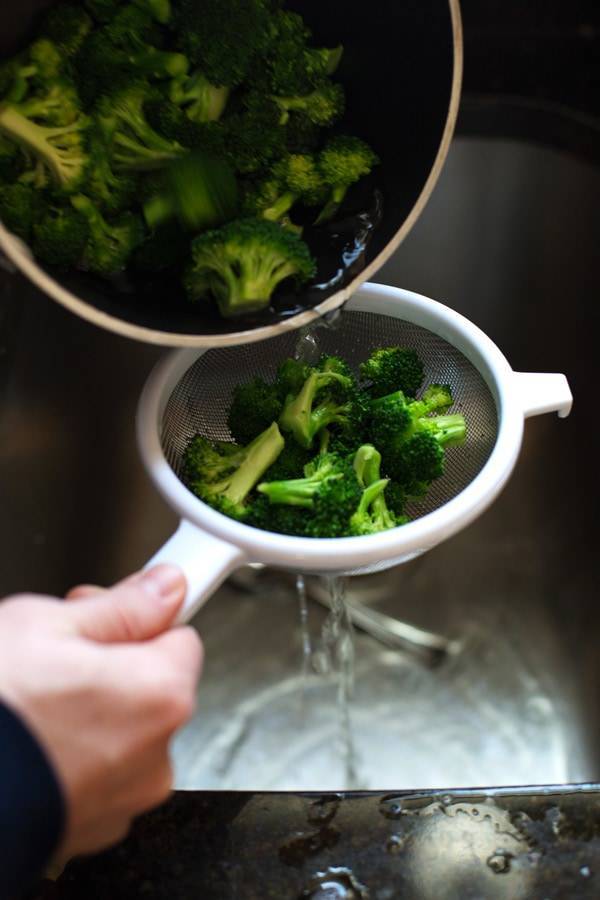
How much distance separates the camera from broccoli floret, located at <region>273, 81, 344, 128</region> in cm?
90

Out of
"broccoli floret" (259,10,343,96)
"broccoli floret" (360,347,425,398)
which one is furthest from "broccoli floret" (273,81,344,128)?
"broccoli floret" (360,347,425,398)

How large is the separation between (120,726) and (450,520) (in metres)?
0.36

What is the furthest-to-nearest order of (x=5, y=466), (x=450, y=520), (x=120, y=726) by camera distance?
(x=5, y=466) → (x=450, y=520) → (x=120, y=726)

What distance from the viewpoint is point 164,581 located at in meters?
0.67

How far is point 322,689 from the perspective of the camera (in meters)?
1.40

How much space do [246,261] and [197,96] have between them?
196 mm

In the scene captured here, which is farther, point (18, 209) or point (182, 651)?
point (18, 209)

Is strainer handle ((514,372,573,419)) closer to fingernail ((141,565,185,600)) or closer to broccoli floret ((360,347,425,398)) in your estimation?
broccoli floret ((360,347,425,398))

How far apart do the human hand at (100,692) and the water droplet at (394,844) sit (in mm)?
A: 214

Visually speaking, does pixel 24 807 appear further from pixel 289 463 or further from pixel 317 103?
pixel 317 103

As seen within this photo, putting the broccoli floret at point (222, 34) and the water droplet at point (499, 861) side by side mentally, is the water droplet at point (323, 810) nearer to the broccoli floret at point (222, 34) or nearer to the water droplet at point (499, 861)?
the water droplet at point (499, 861)

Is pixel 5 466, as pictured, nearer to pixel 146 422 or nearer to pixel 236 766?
pixel 146 422

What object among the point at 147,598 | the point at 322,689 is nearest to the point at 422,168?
the point at 147,598

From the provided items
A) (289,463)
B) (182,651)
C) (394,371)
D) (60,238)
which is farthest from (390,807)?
(60,238)
